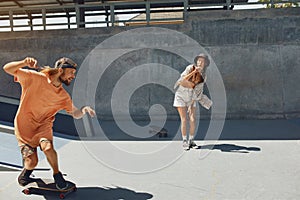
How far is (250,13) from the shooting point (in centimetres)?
879

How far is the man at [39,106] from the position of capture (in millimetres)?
3896

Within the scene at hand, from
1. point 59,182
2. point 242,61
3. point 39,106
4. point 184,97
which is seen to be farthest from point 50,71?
point 242,61

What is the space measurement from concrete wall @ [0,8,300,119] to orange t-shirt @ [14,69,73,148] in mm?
5183

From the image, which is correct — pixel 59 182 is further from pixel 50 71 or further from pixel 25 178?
pixel 50 71

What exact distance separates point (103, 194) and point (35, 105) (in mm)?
1404

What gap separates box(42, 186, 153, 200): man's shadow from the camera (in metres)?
3.82

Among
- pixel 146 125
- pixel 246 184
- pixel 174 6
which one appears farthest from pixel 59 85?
pixel 174 6

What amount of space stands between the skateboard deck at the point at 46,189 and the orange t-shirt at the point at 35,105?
52 centimetres

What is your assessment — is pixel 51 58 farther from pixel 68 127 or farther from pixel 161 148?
pixel 161 148

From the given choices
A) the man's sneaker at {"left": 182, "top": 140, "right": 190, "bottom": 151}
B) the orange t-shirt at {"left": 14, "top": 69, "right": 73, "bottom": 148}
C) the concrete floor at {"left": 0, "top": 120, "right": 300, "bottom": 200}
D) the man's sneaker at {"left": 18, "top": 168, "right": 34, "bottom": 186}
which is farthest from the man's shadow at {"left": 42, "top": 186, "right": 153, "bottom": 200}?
the man's sneaker at {"left": 182, "top": 140, "right": 190, "bottom": 151}

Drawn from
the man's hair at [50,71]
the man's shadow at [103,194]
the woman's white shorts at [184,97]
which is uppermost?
the man's hair at [50,71]

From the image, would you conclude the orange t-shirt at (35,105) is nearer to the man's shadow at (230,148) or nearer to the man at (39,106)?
the man at (39,106)

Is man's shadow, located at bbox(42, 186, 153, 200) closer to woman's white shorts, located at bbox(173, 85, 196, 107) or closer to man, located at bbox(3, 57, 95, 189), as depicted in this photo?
man, located at bbox(3, 57, 95, 189)

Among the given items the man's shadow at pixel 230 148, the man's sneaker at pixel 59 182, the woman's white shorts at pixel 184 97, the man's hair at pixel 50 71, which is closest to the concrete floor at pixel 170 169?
the man's shadow at pixel 230 148
